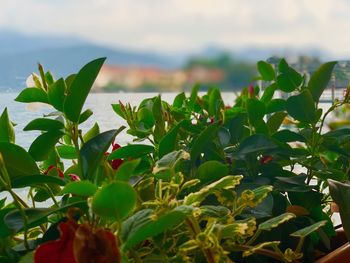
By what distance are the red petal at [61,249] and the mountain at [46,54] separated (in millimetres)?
536

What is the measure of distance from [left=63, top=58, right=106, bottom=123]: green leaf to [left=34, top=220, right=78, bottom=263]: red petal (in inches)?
4.5

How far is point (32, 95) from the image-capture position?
0.39 m

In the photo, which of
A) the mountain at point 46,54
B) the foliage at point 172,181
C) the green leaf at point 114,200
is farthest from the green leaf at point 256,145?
the mountain at point 46,54

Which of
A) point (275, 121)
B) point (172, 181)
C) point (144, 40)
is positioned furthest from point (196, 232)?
point (144, 40)

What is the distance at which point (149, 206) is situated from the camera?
0.32 m

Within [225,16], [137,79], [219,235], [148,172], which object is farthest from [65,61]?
[219,235]

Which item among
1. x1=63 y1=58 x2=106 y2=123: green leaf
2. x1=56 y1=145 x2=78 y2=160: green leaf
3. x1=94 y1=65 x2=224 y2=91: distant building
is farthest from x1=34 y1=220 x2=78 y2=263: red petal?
x1=94 y1=65 x2=224 y2=91: distant building

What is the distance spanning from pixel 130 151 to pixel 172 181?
0.35 feet

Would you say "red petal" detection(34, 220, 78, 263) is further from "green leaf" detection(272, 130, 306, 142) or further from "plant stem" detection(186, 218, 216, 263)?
"green leaf" detection(272, 130, 306, 142)

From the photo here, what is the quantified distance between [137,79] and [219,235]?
0.39 metres

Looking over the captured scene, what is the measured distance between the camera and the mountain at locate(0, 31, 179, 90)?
779 mm

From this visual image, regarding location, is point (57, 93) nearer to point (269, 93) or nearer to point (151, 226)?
point (151, 226)

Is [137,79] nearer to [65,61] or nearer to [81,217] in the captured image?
[65,61]

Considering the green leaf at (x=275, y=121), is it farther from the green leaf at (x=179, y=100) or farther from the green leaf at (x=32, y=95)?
the green leaf at (x=32, y=95)
